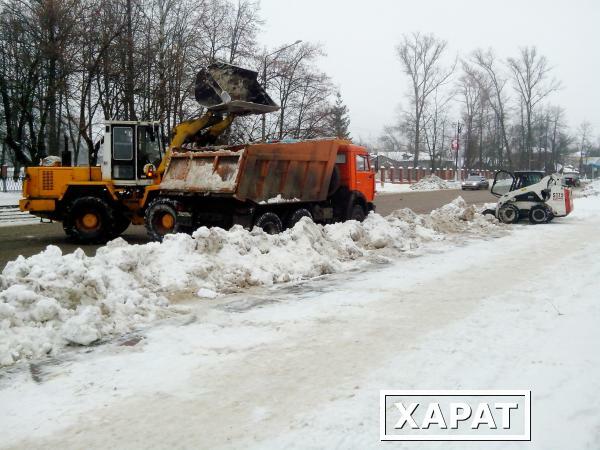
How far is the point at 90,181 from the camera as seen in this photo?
46.1ft

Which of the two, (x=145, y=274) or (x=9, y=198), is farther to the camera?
(x=9, y=198)

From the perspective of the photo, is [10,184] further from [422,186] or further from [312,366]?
[422,186]

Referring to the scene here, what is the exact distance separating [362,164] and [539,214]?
23.0 feet

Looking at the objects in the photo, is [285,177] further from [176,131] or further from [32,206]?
[32,206]

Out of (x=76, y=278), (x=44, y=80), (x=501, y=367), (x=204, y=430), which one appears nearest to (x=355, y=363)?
(x=501, y=367)

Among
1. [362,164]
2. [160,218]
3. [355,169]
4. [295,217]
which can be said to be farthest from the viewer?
[362,164]

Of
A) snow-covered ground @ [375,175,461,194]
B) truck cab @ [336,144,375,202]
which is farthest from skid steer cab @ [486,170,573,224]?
snow-covered ground @ [375,175,461,194]

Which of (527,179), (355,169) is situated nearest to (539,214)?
(527,179)

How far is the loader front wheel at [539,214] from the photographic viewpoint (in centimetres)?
1928

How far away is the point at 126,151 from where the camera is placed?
14.1 metres

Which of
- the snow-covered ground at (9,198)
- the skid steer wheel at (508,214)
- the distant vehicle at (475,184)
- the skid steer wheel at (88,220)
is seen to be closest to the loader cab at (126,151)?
the skid steer wheel at (88,220)

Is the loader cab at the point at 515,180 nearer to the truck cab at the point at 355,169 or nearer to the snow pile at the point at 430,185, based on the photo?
the truck cab at the point at 355,169

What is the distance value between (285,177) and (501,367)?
29.9ft

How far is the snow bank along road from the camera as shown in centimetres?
390
